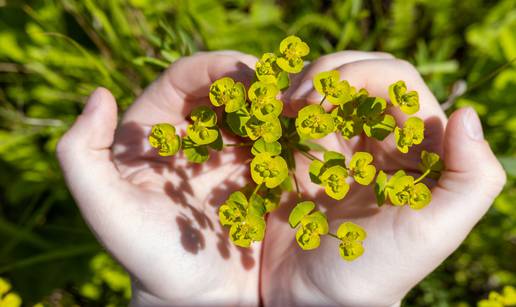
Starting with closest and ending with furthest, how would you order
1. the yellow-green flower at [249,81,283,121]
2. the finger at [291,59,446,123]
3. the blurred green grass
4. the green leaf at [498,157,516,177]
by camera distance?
the yellow-green flower at [249,81,283,121] < the finger at [291,59,446,123] < the green leaf at [498,157,516,177] < the blurred green grass

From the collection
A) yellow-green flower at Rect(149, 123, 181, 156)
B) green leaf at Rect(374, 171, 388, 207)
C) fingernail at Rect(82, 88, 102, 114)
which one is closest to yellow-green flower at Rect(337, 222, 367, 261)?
green leaf at Rect(374, 171, 388, 207)

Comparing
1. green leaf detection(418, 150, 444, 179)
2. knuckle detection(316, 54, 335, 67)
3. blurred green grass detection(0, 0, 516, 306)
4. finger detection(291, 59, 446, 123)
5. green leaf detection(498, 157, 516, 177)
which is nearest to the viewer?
green leaf detection(418, 150, 444, 179)

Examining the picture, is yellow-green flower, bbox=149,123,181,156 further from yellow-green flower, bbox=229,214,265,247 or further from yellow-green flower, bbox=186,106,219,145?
yellow-green flower, bbox=229,214,265,247

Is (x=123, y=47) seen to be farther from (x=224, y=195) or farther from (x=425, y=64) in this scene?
(x=425, y=64)

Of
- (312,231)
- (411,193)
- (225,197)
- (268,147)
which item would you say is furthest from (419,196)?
(225,197)

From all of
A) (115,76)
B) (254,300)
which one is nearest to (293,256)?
(254,300)

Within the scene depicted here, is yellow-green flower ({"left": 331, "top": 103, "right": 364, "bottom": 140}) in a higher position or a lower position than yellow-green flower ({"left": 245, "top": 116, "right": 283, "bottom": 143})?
lower

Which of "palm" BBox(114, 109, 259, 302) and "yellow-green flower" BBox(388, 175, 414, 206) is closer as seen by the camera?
"yellow-green flower" BBox(388, 175, 414, 206)
